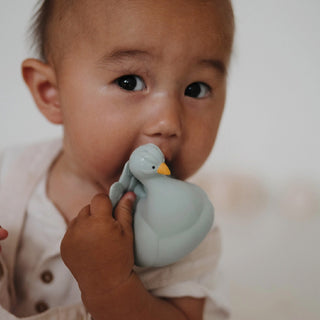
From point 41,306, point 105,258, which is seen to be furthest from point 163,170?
point 41,306

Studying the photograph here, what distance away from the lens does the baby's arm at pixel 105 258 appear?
0.49 meters

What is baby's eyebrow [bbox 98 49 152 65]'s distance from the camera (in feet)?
1.74

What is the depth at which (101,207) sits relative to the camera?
20.1 inches

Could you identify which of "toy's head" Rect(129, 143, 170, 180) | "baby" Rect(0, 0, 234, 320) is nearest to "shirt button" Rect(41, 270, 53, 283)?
"baby" Rect(0, 0, 234, 320)

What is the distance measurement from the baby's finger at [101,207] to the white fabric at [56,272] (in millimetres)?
180

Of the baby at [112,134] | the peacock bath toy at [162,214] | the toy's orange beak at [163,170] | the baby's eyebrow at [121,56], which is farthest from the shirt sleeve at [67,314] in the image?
the baby's eyebrow at [121,56]

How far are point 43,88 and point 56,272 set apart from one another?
29cm

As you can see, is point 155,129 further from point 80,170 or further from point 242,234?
point 242,234

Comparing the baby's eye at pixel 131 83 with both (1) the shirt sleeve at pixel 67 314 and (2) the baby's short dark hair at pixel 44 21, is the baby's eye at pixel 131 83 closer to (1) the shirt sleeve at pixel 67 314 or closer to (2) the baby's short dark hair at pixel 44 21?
(2) the baby's short dark hair at pixel 44 21

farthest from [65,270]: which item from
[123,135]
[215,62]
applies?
[215,62]

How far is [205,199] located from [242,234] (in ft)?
2.07

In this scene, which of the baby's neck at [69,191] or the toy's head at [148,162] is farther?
the baby's neck at [69,191]

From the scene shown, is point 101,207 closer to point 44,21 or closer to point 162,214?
point 162,214

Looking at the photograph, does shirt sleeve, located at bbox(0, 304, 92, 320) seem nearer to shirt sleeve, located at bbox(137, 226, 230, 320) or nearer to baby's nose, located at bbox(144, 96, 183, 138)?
shirt sleeve, located at bbox(137, 226, 230, 320)
